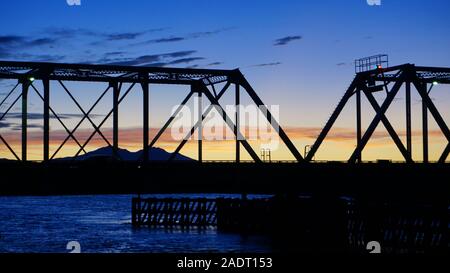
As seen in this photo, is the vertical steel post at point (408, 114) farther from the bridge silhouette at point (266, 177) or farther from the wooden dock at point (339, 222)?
the wooden dock at point (339, 222)

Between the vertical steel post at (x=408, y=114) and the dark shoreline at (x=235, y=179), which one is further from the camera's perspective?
the vertical steel post at (x=408, y=114)

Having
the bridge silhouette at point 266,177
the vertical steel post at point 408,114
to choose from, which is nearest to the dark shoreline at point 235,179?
the bridge silhouette at point 266,177

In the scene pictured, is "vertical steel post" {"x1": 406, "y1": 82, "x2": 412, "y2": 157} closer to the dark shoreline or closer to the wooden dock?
the dark shoreline

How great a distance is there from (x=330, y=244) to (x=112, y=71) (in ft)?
62.1

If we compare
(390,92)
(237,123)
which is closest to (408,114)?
(390,92)

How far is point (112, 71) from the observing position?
45344 millimetres

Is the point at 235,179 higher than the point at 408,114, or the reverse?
the point at 408,114

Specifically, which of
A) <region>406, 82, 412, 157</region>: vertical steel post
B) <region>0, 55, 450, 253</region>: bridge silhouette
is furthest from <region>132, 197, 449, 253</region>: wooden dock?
<region>406, 82, 412, 157</region>: vertical steel post

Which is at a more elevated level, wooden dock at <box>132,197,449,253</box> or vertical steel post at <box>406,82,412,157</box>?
vertical steel post at <box>406,82,412,157</box>

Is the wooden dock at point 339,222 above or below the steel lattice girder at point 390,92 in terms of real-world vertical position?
below

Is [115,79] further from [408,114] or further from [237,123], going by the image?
[408,114]
